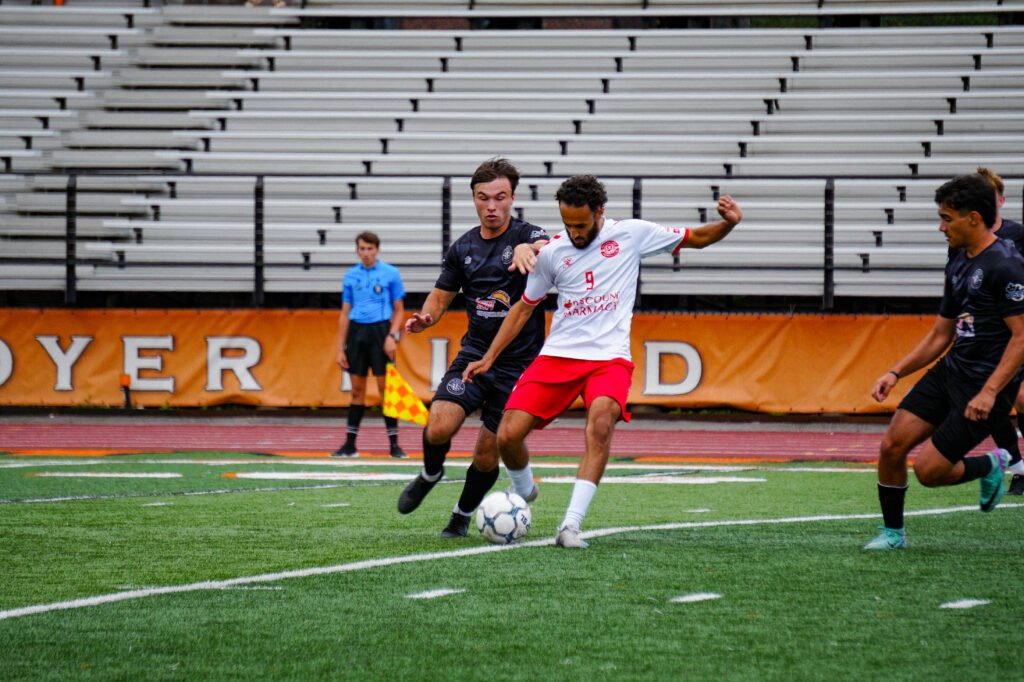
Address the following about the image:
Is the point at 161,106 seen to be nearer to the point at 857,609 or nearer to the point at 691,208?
the point at 691,208

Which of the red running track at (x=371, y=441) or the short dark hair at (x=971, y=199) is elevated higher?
the short dark hair at (x=971, y=199)

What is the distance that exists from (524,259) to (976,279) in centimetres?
214

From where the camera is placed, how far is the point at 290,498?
950 cm

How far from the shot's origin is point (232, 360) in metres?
18.3

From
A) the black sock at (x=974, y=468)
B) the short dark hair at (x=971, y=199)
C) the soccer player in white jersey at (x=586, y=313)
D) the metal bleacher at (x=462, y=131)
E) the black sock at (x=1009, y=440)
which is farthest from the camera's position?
the metal bleacher at (x=462, y=131)

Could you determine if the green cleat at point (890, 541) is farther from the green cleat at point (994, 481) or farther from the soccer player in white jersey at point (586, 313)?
the soccer player in white jersey at point (586, 313)

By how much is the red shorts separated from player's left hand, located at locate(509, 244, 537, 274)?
49 cm

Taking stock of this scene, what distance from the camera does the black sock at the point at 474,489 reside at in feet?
24.0

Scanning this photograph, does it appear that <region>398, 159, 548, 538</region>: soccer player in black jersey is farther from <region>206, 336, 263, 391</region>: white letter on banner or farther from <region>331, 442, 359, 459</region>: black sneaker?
<region>206, 336, 263, 391</region>: white letter on banner

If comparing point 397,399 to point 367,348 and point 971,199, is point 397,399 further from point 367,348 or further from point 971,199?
point 971,199

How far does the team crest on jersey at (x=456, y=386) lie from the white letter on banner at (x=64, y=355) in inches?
476

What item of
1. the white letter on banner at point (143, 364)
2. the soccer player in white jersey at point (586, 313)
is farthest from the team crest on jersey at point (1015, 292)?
the white letter on banner at point (143, 364)

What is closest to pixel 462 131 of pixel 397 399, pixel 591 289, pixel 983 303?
pixel 397 399

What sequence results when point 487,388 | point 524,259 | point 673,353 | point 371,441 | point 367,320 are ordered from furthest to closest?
point 673,353, point 371,441, point 367,320, point 487,388, point 524,259
